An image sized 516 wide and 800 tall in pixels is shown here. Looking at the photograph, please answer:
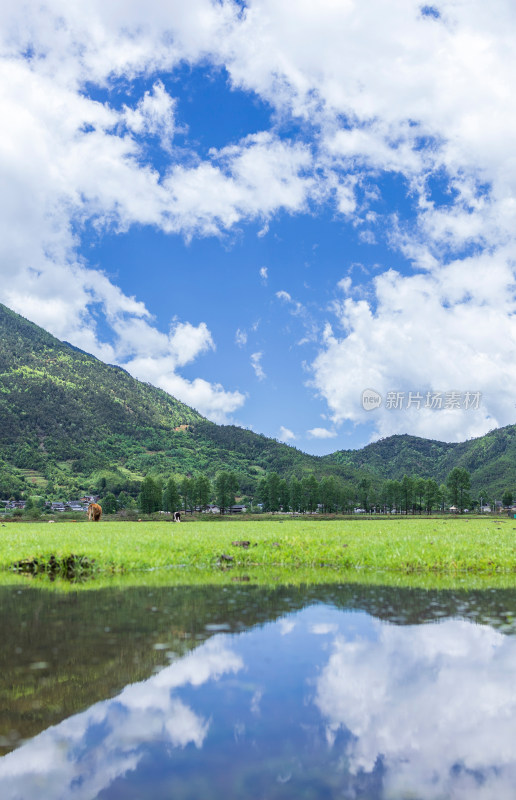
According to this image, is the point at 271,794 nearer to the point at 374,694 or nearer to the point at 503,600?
the point at 374,694

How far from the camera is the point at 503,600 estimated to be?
13.3 metres

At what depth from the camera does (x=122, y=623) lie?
1052cm

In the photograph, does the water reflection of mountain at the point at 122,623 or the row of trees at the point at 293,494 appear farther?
the row of trees at the point at 293,494

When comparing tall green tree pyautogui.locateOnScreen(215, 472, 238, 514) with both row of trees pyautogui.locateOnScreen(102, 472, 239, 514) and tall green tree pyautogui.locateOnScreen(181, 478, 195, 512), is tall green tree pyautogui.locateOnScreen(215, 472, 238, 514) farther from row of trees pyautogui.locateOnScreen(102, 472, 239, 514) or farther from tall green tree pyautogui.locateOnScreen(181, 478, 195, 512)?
tall green tree pyautogui.locateOnScreen(181, 478, 195, 512)

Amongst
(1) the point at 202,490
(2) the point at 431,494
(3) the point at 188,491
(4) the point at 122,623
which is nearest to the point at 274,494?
(1) the point at 202,490

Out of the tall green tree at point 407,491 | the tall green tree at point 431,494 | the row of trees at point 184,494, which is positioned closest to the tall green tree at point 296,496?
the row of trees at point 184,494

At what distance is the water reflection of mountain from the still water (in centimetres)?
5

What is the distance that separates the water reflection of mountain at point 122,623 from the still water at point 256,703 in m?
0.05

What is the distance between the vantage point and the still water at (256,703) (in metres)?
5.07

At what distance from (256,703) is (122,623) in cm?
464

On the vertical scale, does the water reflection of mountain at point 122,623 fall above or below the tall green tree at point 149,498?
above

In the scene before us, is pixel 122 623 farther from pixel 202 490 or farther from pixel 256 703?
pixel 202 490

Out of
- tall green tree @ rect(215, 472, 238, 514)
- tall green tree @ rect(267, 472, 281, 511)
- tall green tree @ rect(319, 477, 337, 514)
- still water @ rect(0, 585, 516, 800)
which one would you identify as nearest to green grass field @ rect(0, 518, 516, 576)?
still water @ rect(0, 585, 516, 800)

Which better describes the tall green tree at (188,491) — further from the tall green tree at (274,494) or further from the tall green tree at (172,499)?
the tall green tree at (274,494)
